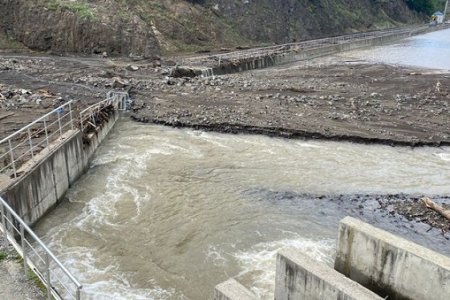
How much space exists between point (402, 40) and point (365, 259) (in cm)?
7498

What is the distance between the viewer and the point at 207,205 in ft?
46.4

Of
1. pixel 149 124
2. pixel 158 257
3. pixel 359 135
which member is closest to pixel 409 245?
pixel 158 257

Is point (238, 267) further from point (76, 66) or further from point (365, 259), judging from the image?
point (76, 66)

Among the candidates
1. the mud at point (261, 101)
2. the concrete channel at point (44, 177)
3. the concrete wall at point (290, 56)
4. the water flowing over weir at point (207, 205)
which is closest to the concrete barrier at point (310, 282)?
the water flowing over weir at point (207, 205)

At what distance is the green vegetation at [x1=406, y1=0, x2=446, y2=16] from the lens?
112575mm

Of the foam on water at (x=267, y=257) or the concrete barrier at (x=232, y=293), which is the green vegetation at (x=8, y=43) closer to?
the foam on water at (x=267, y=257)

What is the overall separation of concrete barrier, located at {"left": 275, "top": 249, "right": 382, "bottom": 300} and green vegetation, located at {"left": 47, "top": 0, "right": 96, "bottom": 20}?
1382 inches

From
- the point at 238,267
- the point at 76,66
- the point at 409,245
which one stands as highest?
the point at 76,66

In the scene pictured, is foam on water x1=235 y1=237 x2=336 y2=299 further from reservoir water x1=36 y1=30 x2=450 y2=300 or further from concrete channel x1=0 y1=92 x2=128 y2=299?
concrete channel x1=0 y1=92 x2=128 y2=299

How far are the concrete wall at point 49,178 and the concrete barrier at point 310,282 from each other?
276 inches

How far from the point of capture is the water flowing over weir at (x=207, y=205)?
10.8 m

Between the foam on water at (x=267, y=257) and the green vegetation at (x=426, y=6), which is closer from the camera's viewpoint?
the foam on water at (x=267, y=257)

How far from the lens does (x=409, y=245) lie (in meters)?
8.20

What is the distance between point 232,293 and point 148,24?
37821 mm
